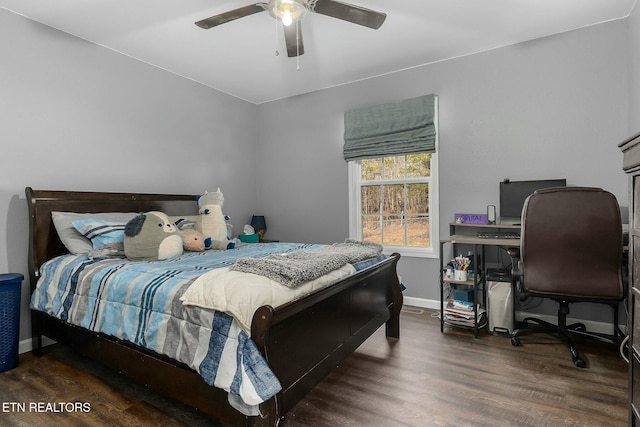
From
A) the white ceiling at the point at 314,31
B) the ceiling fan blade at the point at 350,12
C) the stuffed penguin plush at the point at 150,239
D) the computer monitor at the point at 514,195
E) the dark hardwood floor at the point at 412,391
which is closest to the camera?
the dark hardwood floor at the point at 412,391

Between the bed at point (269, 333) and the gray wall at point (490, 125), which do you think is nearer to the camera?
the bed at point (269, 333)

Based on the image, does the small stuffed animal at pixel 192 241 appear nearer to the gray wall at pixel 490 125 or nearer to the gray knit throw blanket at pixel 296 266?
the gray knit throw blanket at pixel 296 266

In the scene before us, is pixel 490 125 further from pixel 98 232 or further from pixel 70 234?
pixel 70 234

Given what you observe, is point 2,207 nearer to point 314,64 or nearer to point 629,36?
point 314,64

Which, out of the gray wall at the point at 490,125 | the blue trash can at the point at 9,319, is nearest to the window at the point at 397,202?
the gray wall at the point at 490,125

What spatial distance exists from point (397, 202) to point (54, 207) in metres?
3.16

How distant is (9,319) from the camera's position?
91.4 inches

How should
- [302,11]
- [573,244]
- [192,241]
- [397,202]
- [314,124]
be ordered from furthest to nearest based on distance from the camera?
[314,124], [397,202], [192,241], [573,244], [302,11]

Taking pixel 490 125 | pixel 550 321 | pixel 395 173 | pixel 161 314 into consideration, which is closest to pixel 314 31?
pixel 395 173

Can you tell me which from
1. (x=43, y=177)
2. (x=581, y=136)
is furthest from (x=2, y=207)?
(x=581, y=136)

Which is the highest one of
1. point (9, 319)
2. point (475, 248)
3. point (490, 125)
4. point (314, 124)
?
point (314, 124)

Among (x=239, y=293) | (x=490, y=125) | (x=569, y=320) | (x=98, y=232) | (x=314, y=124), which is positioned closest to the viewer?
(x=239, y=293)

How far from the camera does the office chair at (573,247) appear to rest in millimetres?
2178

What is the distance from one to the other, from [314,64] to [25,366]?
3.45 meters
